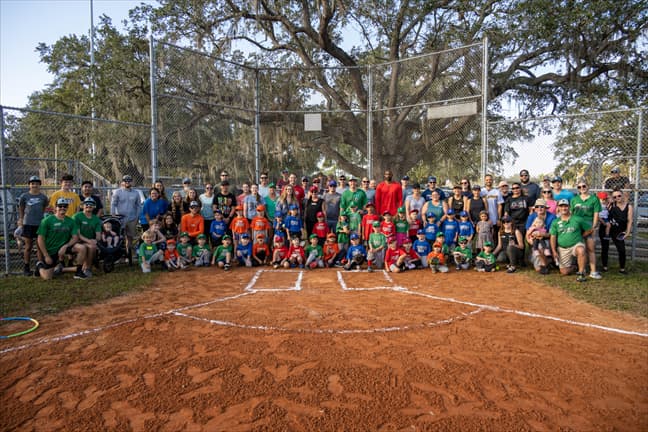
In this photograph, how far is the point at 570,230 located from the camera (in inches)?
286

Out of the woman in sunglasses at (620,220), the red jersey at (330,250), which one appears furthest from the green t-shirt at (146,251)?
the woman in sunglasses at (620,220)

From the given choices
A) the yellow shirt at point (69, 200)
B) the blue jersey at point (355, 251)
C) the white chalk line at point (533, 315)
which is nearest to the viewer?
the white chalk line at point (533, 315)

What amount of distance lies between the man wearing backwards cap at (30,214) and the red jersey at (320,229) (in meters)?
5.51

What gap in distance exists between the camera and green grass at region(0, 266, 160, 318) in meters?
5.56

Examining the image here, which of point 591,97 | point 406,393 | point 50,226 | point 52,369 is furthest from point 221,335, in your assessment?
point 591,97

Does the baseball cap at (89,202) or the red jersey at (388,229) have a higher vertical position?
the baseball cap at (89,202)

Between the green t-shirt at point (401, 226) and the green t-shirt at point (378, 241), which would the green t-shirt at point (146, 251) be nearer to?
the green t-shirt at point (378, 241)

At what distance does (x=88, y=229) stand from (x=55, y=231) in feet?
1.83

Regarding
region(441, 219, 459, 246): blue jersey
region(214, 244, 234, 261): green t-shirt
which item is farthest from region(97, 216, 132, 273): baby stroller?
region(441, 219, 459, 246): blue jersey

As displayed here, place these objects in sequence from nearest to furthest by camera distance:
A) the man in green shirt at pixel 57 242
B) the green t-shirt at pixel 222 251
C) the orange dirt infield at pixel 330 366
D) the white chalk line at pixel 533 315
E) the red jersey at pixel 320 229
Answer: the orange dirt infield at pixel 330 366 → the white chalk line at pixel 533 315 → the man in green shirt at pixel 57 242 → the green t-shirt at pixel 222 251 → the red jersey at pixel 320 229

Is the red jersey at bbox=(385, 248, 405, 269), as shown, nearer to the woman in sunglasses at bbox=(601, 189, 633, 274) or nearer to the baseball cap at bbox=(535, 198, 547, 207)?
the baseball cap at bbox=(535, 198, 547, 207)

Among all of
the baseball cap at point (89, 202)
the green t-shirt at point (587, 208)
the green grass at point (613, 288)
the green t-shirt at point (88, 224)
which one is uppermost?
the baseball cap at point (89, 202)

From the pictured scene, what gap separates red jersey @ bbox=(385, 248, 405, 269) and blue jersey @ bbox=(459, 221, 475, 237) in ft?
4.47

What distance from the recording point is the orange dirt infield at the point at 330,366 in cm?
283
